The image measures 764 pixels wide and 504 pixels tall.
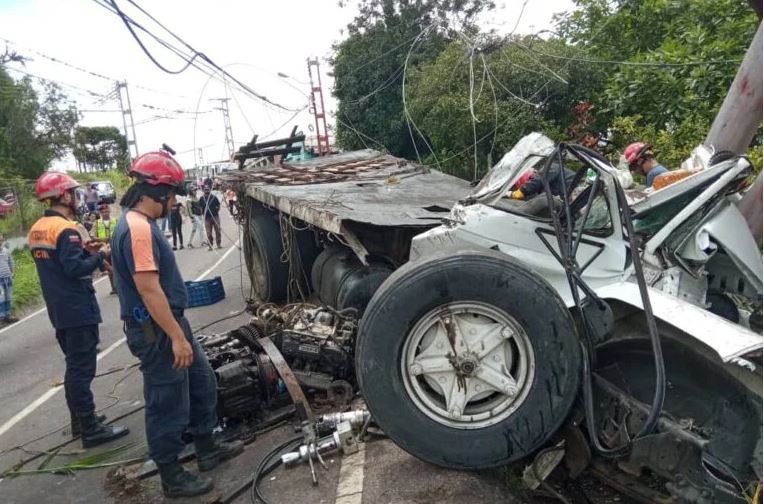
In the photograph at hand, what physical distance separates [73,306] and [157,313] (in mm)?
1554

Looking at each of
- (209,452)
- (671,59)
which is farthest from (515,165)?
(671,59)

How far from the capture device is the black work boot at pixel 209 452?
3574 millimetres

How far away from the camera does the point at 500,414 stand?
103 inches

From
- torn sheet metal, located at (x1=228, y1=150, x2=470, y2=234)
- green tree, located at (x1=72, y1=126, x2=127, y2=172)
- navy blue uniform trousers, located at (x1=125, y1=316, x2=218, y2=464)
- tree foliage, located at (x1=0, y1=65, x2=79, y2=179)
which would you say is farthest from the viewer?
green tree, located at (x1=72, y1=126, x2=127, y2=172)

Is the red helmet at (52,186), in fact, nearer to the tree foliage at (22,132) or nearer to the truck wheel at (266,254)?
the truck wheel at (266,254)

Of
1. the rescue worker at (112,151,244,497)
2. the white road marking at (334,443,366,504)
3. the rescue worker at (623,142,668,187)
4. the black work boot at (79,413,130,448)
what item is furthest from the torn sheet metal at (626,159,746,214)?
the black work boot at (79,413,130,448)

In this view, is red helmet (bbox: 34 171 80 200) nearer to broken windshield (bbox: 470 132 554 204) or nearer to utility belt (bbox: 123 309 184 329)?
utility belt (bbox: 123 309 184 329)

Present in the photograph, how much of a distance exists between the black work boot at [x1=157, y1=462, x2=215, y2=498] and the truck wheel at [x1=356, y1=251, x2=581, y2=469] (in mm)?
1340

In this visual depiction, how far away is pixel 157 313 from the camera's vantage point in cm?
306

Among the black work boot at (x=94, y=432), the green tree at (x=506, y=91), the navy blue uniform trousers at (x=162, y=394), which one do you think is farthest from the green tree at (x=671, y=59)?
the black work boot at (x=94, y=432)

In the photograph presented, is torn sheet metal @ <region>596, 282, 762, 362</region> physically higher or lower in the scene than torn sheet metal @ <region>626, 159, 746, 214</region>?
lower

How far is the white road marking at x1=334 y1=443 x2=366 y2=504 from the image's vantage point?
9.41 ft

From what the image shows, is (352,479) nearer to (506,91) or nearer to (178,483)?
(178,483)

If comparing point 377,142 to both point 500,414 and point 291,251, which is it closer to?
point 291,251
